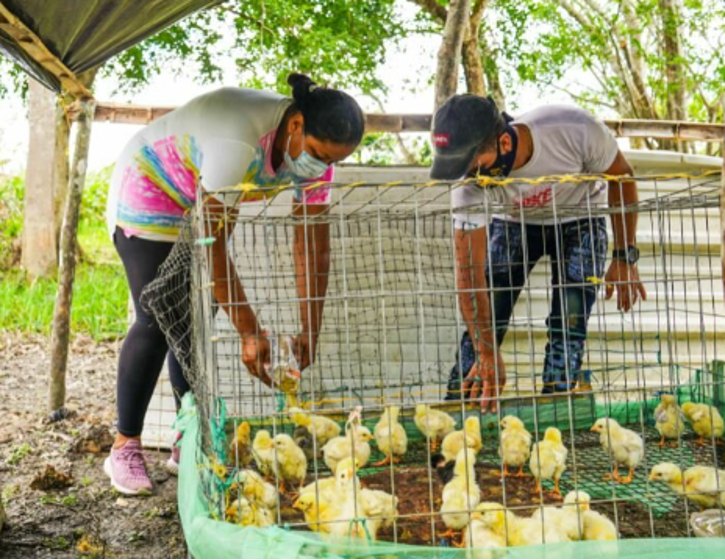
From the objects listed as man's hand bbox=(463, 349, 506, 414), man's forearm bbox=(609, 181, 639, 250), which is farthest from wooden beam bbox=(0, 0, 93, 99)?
man's forearm bbox=(609, 181, 639, 250)

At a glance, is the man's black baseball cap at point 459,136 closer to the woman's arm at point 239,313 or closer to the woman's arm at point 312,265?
the woman's arm at point 312,265

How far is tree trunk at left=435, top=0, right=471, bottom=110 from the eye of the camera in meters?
3.92

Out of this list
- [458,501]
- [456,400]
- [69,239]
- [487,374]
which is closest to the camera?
[456,400]

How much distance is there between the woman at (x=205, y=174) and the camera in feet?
7.73

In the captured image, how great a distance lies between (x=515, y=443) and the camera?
2697 millimetres

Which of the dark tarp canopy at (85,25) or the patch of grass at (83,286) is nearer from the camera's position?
the dark tarp canopy at (85,25)

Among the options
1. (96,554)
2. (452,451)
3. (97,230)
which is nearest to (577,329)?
(452,451)

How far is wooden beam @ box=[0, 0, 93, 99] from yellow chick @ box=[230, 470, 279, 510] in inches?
63.7

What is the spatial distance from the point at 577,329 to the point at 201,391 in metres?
1.85

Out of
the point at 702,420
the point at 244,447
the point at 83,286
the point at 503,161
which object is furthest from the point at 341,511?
the point at 83,286

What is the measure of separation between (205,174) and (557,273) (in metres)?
1.74

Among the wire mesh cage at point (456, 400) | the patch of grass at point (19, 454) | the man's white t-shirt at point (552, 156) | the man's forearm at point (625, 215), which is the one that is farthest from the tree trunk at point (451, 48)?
the patch of grass at point (19, 454)

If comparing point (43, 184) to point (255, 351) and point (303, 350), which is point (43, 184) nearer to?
point (303, 350)

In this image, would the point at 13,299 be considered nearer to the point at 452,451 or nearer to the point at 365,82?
the point at 365,82
